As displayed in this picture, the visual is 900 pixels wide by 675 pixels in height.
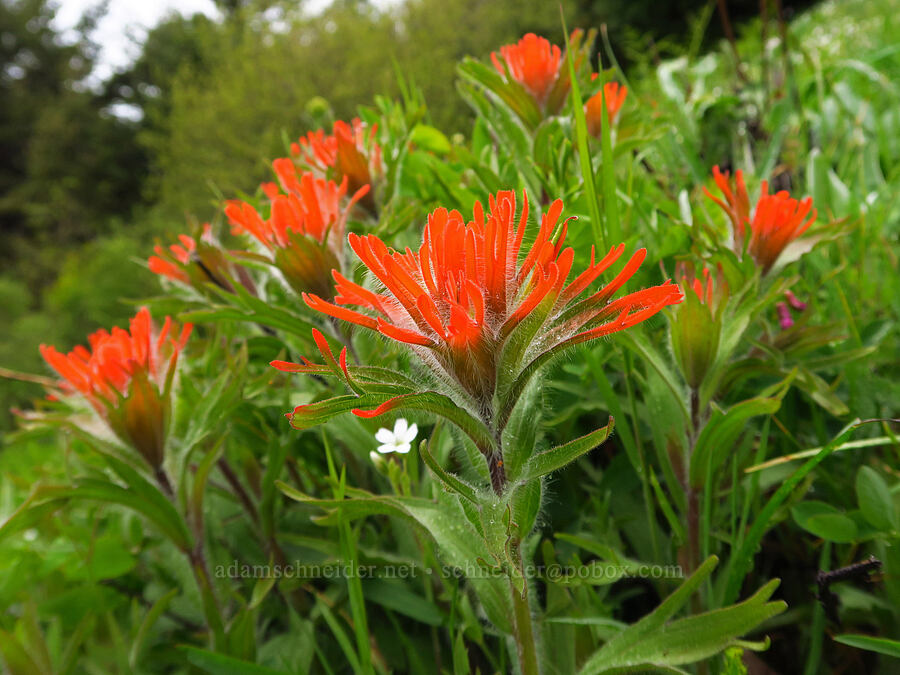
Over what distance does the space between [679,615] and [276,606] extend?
28.4 inches

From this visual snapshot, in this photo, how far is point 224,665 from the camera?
0.79 meters

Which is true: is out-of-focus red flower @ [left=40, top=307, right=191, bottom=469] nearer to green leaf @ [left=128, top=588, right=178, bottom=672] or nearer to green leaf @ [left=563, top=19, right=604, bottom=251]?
green leaf @ [left=128, top=588, right=178, bottom=672]

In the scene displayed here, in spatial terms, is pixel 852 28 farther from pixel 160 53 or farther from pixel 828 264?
pixel 160 53

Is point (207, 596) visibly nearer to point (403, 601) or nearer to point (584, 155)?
point (403, 601)

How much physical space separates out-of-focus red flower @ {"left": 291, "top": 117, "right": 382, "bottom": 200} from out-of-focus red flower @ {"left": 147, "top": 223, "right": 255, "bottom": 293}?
0.84 ft

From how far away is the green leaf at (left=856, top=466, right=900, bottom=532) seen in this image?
840mm

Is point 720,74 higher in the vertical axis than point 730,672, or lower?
higher

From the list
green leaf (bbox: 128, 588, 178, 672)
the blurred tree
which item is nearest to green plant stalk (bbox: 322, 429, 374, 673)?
green leaf (bbox: 128, 588, 178, 672)

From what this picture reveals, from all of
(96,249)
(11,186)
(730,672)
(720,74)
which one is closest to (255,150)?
(96,249)

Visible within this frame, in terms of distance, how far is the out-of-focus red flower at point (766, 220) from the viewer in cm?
94

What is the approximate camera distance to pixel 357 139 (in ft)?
3.92

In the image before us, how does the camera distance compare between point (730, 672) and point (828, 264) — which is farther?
point (828, 264)

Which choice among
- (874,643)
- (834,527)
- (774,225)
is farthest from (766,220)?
(874,643)

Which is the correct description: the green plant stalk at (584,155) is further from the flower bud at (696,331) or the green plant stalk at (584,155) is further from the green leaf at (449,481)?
A: the green leaf at (449,481)
